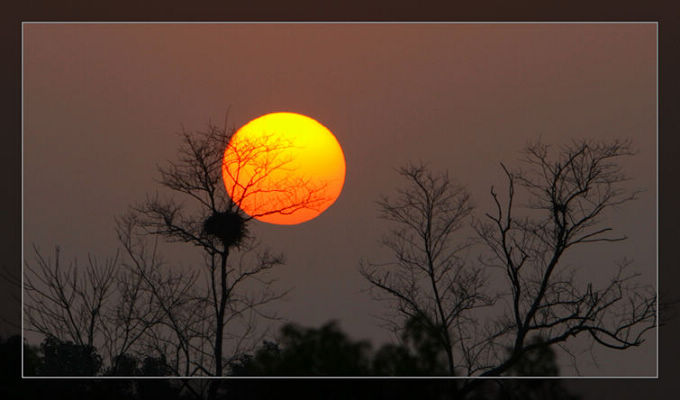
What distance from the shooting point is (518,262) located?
6.83 meters

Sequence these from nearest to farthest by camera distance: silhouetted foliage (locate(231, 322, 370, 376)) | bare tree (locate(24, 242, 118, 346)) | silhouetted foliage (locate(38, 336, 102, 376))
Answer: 1. bare tree (locate(24, 242, 118, 346))
2. silhouetted foliage (locate(231, 322, 370, 376))
3. silhouetted foliage (locate(38, 336, 102, 376))

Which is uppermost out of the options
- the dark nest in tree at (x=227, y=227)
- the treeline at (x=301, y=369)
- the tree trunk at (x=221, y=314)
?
the dark nest in tree at (x=227, y=227)

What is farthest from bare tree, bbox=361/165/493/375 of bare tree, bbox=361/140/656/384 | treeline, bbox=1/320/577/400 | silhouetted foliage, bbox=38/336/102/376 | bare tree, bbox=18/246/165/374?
silhouetted foliage, bbox=38/336/102/376

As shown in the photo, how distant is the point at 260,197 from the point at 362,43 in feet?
3.86

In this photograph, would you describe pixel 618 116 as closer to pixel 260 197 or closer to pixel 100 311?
pixel 260 197

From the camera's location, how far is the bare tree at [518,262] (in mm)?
6754

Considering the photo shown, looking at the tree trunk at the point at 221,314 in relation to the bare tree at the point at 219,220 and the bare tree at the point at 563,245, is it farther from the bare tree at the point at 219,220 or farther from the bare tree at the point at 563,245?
the bare tree at the point at 563,245

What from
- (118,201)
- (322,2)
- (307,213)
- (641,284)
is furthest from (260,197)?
(641,284)

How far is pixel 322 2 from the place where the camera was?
22.6 feet

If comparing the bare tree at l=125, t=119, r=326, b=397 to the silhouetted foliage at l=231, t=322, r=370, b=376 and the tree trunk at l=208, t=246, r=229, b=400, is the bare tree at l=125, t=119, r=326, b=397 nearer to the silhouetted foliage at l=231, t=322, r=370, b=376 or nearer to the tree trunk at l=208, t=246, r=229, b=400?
the tree trunk at l=208, t=246, r=229, b=400

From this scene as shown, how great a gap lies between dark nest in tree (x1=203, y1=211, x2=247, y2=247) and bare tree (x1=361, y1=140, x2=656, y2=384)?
32.2 inches

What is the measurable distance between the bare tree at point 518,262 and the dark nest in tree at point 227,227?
817 millimetres

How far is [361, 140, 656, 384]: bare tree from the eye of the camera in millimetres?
6754

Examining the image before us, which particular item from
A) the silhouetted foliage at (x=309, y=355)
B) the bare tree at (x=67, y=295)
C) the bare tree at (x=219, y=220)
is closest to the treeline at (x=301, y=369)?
the silhouetted foliage at (x=309, y=355)
